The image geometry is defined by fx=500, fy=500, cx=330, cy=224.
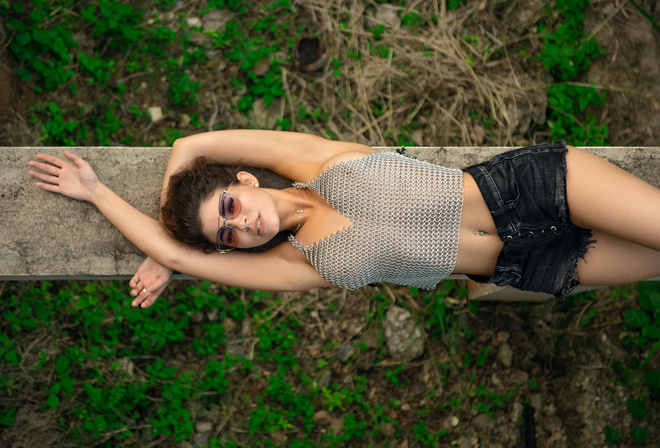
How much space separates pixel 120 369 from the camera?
3941 mm

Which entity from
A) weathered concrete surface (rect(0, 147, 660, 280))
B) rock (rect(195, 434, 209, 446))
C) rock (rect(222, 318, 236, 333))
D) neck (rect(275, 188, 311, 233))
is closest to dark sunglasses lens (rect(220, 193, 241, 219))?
neck (rect(275, 188, 311, 233))

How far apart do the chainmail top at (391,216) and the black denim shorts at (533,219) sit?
225 millimetres

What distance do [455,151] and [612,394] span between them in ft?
7.70

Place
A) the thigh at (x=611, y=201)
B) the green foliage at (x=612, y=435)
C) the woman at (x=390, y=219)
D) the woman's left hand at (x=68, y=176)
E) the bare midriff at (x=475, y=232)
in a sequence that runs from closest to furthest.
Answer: the thigh at (x=611, y=201) < the woman at (x=390, y=219) < the bare midriff at (x=475, y=232) < the woman's left hand at (x=68, y=176) < the green foliage at (x=612, y=435)

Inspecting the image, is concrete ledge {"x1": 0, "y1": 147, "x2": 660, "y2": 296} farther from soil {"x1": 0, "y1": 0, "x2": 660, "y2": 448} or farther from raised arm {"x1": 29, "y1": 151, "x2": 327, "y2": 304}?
soil {"x1": 0, "y1": 0, "x2": 660, "y2": 448}

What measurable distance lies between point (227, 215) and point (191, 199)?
249mm

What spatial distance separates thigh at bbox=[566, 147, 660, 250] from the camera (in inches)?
99.7

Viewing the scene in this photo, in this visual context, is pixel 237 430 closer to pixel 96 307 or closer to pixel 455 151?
pixel 96 307

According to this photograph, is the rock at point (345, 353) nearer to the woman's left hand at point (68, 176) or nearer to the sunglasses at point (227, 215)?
the sunglasses at point (227, 215)

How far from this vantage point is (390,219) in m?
2.74

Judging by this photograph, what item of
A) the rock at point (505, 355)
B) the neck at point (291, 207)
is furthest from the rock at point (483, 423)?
the neck at point (291, 207)

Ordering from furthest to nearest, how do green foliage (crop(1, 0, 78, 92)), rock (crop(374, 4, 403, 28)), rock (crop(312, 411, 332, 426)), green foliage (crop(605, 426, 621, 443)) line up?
1. rock (crop(374, 4, 403, 28))
2. green foliage (crop(1, 0, 78, 92))
3. rock (crop(312, 411, 332, 426))
4. green foliage (crop(605, 426, 621, 443))

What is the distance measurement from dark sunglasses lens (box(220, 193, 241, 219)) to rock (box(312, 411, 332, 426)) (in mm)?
1969

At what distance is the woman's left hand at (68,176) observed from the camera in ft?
10.2
